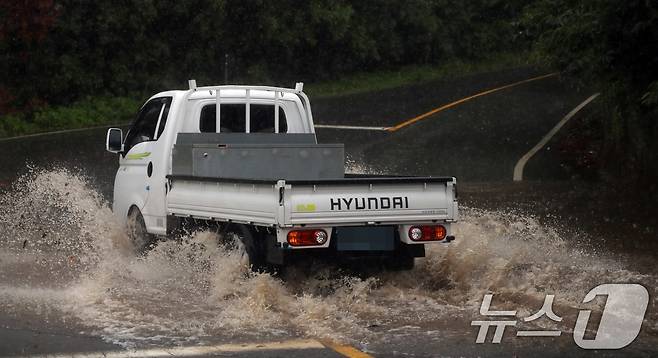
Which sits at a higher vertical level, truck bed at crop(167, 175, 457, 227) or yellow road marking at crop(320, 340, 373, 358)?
truck bed at crop(167, 175, 457, 227)

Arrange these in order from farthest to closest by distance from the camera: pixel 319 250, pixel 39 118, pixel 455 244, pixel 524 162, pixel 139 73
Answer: pixel 139 73, pixel 39 118, pixel 524 162, pixel 455 244, pixel 319 250

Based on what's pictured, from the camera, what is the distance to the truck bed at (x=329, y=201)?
29.8ft

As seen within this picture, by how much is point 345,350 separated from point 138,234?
4952 mm

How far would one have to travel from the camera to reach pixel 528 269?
11.3 meters

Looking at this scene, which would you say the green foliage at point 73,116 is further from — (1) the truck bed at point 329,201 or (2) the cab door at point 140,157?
(1) the truck bed at point 329,201

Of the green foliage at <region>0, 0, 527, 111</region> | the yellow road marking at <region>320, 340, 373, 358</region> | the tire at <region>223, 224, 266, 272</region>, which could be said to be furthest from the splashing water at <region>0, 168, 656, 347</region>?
the green foliage at <region>0, 0, 527, 111</region>

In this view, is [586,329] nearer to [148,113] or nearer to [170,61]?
[148,113]

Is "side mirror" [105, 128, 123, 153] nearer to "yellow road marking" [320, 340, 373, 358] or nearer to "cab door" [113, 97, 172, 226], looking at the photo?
"cab door" [113, 97, 172, 226]

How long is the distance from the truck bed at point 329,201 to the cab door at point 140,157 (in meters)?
1.64

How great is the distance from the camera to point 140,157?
11891 millimetres

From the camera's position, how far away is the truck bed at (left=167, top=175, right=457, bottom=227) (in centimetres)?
908

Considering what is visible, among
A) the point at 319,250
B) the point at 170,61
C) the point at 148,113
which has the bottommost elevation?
the point at 319,250

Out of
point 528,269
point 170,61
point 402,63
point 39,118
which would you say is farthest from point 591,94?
point 528,269

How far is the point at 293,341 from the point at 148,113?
16.8ft
